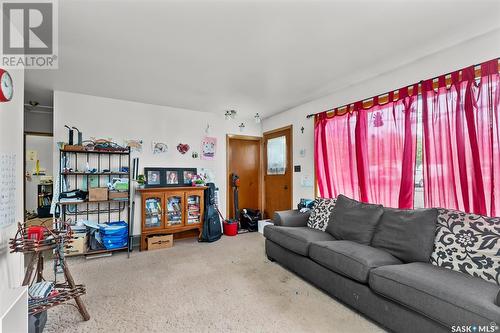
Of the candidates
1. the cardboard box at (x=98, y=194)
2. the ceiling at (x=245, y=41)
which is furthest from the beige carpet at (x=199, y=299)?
the ceiling at (x=245, y=41)

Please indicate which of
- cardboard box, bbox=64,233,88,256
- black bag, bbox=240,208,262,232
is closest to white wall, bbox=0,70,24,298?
cardboard box, bbox=64,233,88,256

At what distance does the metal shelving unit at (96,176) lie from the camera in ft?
11.2

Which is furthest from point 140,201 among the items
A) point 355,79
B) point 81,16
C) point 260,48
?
point 355,79

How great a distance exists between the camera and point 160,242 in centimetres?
382

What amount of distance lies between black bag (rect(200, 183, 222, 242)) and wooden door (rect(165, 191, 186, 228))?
1.29 ft

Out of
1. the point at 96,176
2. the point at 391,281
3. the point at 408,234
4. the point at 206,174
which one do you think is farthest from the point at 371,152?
the point at 96,176

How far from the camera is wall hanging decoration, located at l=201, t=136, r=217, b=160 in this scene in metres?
4.64

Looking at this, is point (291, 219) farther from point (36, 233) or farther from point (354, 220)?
point (36, 233)

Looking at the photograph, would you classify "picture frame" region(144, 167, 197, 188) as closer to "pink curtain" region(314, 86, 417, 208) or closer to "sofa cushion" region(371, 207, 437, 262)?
"pink curtain" region(314, 86, 417, 208)

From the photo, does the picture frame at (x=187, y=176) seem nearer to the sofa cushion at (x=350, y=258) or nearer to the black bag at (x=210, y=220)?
the black bag at (x=210, y=220)

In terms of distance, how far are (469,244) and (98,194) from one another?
4156 millimetres

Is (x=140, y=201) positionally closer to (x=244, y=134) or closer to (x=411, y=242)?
(x=244, y=134)

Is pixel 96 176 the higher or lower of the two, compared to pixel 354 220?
higher

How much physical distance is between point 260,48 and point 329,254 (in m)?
2.09
